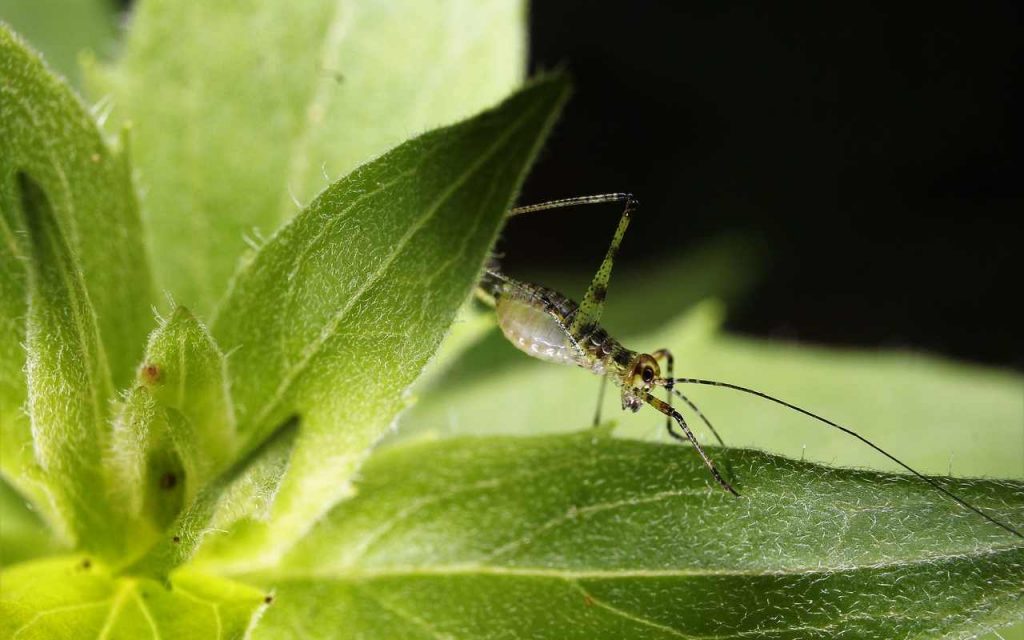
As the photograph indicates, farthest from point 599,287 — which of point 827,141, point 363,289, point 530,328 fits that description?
point 827,141

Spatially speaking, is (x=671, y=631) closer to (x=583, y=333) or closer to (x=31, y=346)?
(x=31, y=346)

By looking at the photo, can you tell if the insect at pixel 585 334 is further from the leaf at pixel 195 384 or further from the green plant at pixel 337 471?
the leaf at pixel 195 384

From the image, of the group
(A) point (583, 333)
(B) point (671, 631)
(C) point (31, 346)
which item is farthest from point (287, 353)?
(A) point (583, 333)

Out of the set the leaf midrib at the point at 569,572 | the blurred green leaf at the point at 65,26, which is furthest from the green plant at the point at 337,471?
the blurred green leaf at the point at 65,26

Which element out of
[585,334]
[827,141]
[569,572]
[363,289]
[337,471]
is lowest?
[569,572]

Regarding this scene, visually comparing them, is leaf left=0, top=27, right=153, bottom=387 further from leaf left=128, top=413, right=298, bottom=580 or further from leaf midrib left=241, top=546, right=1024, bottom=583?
leaf midrib left=241, top=546, right=1024, bottom=583

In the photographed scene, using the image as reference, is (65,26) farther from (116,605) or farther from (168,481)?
(116,605)
